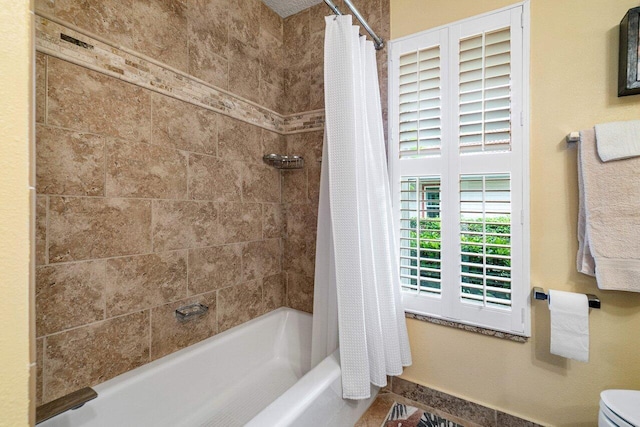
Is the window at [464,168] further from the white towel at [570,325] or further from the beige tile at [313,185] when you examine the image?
the beige tile at [313,185]

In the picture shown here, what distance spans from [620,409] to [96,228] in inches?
82.3

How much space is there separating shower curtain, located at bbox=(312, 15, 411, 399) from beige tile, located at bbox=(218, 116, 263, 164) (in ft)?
2.08

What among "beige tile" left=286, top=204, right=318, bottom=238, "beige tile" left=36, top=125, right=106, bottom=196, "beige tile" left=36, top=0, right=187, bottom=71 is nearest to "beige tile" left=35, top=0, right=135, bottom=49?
"beige tile" left=36, top=0, right=187, bottom=71

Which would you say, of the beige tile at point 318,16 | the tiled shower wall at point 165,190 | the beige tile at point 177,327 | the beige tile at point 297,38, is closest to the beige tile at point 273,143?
the tiled shower wall at point 165,190

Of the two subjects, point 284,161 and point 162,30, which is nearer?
point 162,30

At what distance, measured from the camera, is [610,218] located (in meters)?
1.14

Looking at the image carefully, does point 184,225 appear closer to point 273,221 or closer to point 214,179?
point 214,179

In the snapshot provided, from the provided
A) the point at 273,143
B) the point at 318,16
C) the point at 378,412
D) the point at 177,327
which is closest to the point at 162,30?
the point at 273,143

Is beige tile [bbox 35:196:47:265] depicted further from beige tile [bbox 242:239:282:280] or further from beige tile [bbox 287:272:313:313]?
beige tile [bbox 287:272:313:313]

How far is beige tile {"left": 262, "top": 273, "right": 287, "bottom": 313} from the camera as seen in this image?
1978mm

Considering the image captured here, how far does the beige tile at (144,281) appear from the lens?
3.95 ft

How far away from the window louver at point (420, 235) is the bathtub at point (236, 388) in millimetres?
630

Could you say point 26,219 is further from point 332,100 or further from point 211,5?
point 211,5

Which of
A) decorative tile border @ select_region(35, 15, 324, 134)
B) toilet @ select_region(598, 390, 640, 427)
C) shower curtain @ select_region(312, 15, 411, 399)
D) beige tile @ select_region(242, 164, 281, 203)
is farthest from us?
beige tile @ select_region(242, 164, 281, 203)
